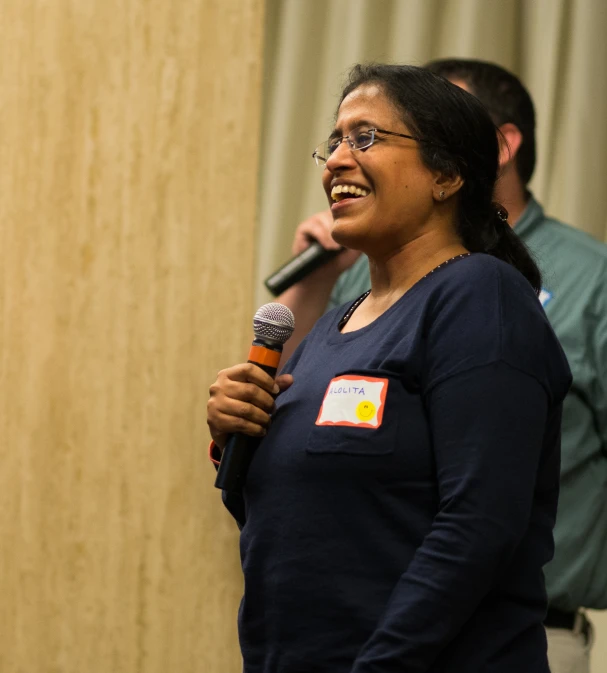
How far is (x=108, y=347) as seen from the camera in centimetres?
174

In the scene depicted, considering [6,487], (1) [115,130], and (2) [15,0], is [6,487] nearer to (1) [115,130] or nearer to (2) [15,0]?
(1) [115,130]

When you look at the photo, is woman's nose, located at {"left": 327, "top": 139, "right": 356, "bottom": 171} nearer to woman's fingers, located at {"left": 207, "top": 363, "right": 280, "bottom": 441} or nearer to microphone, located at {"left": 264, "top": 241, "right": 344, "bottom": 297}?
woman's fingers, located at {"left": 207, "top": 363, "right": 280, "bottom": 441}

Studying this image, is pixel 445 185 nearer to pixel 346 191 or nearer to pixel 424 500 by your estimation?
pixel 346 191

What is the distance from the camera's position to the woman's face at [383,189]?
4.10 ft

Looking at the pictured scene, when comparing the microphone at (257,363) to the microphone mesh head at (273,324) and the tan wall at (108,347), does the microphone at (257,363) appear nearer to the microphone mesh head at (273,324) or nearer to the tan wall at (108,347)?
the microphone mesh head at (273,324)

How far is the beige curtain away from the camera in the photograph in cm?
292

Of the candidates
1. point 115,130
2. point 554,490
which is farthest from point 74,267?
point 554,490

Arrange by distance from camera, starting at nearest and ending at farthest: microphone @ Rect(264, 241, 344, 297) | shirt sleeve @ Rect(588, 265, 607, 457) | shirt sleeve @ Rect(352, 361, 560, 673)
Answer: shirt sleeve @ Rect(352, 361, 560, 673) → microphone @ Rect(264, 241, 344, 297) → shirt sleeve @ Rect(588, 265, 607, 457)

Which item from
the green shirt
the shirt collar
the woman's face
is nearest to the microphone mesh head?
the woman's face

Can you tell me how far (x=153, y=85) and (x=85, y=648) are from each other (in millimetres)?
1013

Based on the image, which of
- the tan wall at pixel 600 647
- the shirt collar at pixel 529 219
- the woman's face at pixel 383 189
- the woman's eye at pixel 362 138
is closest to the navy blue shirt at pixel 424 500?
the woman's face at pixel 383 189

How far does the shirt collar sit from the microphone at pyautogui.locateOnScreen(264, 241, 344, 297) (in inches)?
17.1

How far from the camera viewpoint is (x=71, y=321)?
1739mm

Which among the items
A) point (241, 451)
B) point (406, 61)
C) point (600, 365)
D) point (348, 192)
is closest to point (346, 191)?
point (348, 192)
